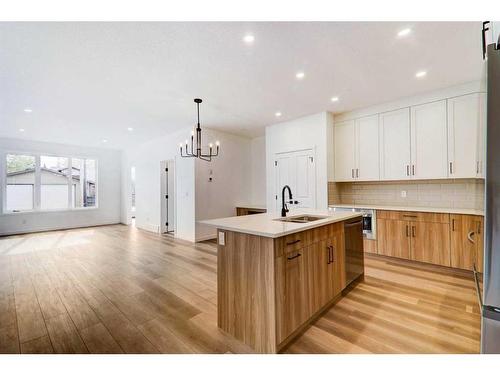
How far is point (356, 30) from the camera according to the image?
216 cm

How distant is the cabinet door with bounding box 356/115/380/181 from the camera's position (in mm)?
4199

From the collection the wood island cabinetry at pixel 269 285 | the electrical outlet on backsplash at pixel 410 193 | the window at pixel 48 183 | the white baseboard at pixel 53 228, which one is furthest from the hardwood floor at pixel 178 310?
the window at pixel 48 183

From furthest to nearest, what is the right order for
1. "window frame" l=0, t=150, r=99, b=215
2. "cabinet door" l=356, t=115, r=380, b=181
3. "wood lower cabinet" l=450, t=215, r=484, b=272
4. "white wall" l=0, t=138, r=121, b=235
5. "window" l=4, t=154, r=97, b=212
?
"window" l=4, t=154, r=97, b=212
"white wall" l=0, t=138, r=121, b=235
"window frame" l=0, t=150, r=99, b=215
"cabinet door" l=356, t=115, r=380, b=181
"wood lower cabinet" l=450, t=215, r=484, b=272

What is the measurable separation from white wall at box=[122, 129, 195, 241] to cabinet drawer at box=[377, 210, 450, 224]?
3.86 meters

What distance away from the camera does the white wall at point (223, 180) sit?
545cm

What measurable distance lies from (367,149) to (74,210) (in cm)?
858

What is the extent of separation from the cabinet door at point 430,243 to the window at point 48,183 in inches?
355

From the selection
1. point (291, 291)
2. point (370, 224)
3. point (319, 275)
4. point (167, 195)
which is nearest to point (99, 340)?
point (291, 291)

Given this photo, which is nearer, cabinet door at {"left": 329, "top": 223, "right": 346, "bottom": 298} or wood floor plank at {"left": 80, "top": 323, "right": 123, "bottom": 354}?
wood floor plank at {"left": 80, "top": 323, "right": 123, "bottom": 354}

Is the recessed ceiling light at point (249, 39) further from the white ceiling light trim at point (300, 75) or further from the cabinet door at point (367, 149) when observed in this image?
the cabinet door at point (367, 149)

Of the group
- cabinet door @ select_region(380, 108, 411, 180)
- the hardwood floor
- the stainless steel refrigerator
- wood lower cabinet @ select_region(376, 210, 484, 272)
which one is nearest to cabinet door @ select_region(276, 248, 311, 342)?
the hardwood floor

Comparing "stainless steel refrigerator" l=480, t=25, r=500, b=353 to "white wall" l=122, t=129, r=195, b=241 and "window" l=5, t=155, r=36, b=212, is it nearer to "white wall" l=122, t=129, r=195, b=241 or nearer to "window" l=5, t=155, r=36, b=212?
"white wall" l=122, t=129, r=195, b=241
